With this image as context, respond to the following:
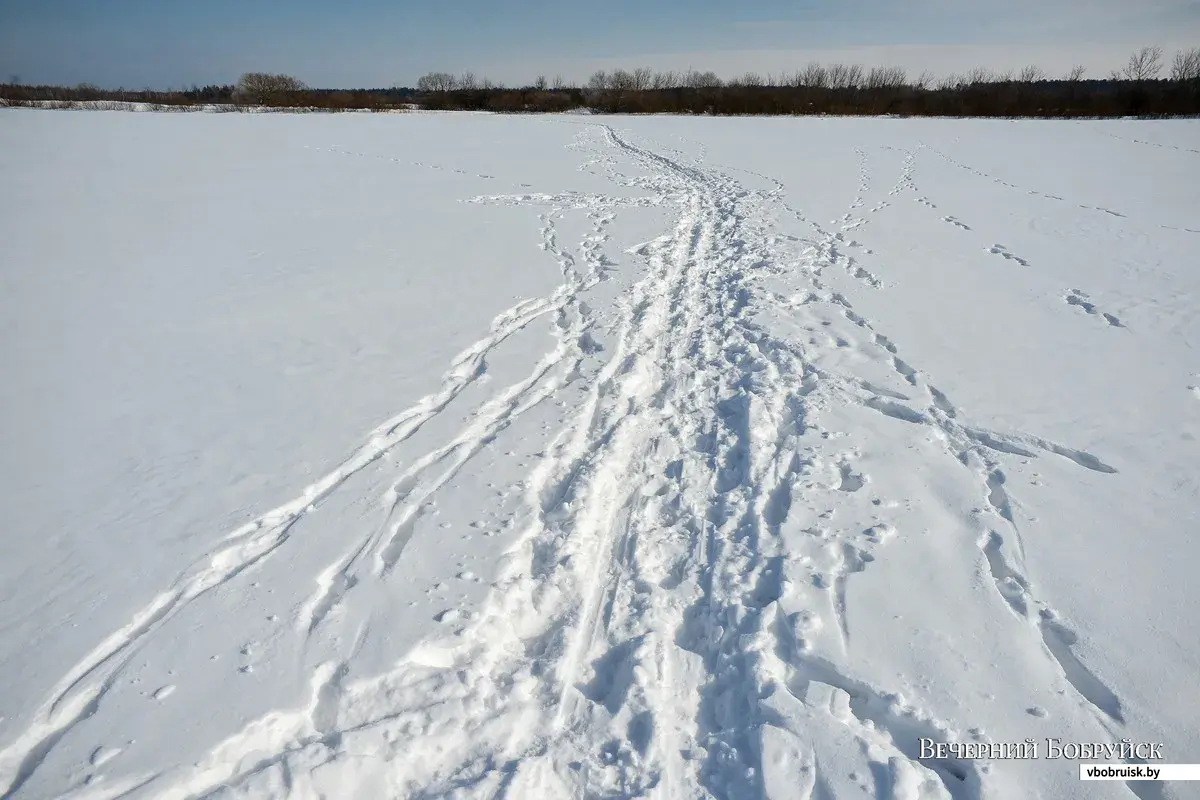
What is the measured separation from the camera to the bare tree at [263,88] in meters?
52.1

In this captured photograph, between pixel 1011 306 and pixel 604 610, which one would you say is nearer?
pixel 604 610

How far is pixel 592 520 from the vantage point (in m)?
3.61

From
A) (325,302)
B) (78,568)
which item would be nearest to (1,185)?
(325,302)

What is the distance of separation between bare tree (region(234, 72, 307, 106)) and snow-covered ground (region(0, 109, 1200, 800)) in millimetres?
53659

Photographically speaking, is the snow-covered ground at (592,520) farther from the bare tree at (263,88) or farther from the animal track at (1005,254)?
the bare tree at (263,88)

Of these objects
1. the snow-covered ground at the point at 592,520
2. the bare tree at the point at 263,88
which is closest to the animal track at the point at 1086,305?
the snow-covered ground at the point at 592,520

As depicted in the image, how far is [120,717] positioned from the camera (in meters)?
2.52

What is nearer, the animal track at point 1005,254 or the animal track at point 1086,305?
the animal track at point 1086,305

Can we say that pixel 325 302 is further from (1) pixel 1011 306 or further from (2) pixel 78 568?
(1) pixel 1011 306

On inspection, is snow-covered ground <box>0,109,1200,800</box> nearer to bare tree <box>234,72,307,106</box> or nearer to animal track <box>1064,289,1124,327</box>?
animal track <box>1064,289,1124,327</box>

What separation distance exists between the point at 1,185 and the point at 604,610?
50.3 ft

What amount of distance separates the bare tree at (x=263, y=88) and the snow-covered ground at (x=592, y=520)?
176 feet

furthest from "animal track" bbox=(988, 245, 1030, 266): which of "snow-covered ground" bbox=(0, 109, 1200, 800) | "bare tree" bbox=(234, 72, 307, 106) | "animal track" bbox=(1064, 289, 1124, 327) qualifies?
"bare tree" bbox=(234, 72, 307, 106)

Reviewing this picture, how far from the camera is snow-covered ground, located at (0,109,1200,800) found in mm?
2451
